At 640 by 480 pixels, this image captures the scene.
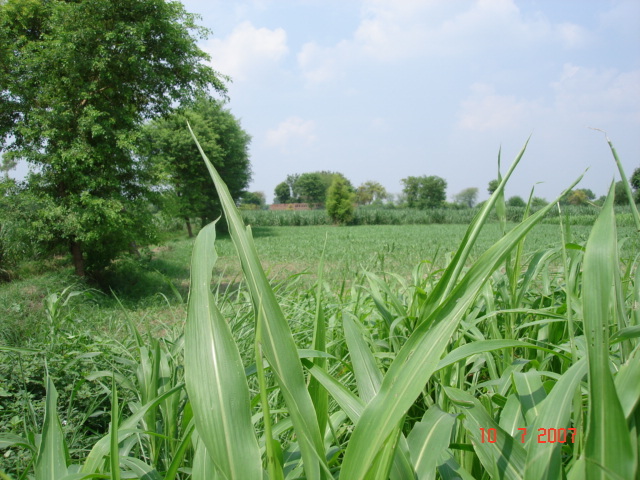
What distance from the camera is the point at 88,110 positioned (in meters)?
7.06

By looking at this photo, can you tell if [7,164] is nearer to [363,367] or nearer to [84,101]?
[84,101]

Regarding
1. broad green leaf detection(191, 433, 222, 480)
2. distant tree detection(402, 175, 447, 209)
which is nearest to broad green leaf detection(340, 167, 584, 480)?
broad green leaf detection(191, 433, 222, 480)

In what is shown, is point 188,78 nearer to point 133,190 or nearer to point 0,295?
point 133,190

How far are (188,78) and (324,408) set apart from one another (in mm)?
8925

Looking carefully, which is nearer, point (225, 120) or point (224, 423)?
point (224, 423)

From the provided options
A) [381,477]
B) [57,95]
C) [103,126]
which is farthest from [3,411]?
[57,95]

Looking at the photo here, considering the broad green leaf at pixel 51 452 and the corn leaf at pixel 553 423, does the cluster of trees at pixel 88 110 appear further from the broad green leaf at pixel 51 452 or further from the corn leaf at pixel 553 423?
the corn leaf at pixel 553 423

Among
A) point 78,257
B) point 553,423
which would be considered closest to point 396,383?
point 553,423

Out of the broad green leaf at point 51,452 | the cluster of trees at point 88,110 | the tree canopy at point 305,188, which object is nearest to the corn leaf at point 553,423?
the broad green leaf at point 51,452

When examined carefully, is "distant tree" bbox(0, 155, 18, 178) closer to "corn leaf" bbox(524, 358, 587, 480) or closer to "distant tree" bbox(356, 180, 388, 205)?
"corn leaf" bbox(524, 358, 587, 480)

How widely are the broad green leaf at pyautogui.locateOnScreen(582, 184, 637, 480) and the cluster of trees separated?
301 inches

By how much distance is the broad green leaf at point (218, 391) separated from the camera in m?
0.54

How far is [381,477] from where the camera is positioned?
22.5 inches

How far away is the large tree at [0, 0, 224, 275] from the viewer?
695cm
